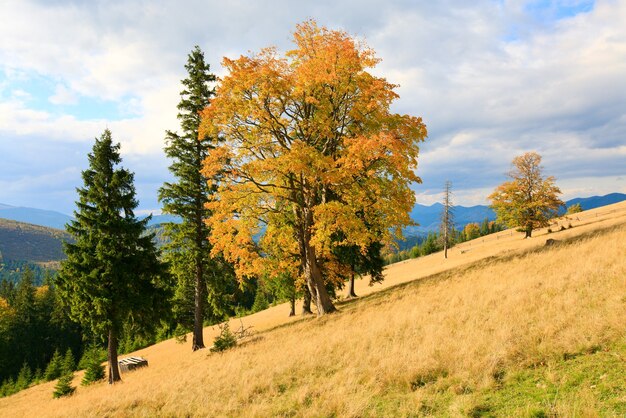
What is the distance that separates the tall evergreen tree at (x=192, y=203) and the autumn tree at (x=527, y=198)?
42.2 metres

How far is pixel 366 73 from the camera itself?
658 inches

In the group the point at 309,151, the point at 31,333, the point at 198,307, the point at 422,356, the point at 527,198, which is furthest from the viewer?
the point at 31,333

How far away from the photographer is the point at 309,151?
51.5ft

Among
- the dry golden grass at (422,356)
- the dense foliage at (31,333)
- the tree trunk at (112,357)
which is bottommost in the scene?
the dense foliage at (31,333)

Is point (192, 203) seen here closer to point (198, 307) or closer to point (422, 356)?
point (198, 307)

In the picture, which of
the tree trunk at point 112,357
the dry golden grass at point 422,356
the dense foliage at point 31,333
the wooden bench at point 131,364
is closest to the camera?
the dry golden grass at point 422,356

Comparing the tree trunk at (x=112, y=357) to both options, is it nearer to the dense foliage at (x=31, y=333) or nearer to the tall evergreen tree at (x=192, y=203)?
the tall evergreen tree at (x=192, y=203)

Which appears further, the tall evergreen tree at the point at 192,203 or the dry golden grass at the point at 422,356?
the tall evergreen tree at the point at 192,203

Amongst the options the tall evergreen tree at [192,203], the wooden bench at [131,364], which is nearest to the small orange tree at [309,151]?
the tall evergreen tree at [192,203]

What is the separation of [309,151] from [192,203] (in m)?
10.8

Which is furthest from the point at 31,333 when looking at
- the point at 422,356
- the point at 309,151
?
the point at 422,356

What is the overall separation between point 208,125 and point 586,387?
1653 centimetres

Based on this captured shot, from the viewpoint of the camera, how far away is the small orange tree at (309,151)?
16047mm

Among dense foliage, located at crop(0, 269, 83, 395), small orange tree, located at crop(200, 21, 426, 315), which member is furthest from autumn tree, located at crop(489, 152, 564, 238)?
dense foliage, located at crop(0, 269, 83, 395)
